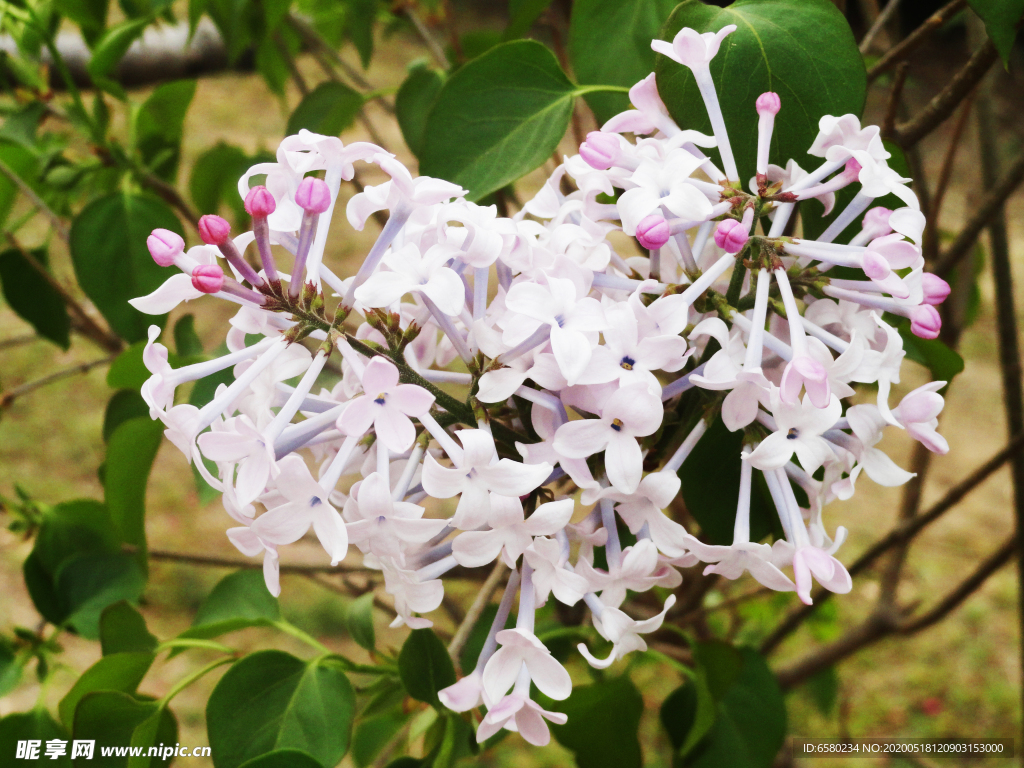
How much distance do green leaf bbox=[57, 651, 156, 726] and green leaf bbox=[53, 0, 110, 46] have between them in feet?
2.13

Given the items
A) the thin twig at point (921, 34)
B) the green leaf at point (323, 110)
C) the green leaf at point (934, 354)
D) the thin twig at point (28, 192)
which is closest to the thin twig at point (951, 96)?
the thin twig at point (921, 34)

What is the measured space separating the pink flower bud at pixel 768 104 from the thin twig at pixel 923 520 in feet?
2.08

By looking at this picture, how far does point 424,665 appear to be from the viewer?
519 mm

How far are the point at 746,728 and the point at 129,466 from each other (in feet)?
1.88

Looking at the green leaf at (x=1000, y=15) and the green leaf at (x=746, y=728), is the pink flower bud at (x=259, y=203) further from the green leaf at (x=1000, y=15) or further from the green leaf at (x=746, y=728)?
the green leaf at (x=746, y=728)

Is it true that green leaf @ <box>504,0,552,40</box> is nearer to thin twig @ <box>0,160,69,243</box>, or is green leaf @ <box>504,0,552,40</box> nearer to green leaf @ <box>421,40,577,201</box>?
green leaf @ <box>421,40,577,201</box>

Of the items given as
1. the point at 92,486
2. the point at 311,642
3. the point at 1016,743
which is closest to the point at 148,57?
the point at 92,486

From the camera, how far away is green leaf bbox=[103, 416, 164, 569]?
63 centimetres

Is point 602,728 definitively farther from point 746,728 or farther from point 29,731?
point 29,731

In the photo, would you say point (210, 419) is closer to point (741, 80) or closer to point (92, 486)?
point (741, 80)

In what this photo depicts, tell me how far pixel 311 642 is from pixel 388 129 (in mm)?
2757

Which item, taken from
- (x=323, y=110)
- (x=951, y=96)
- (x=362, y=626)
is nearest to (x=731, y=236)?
(x=951, y=96)

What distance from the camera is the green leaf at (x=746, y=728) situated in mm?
733

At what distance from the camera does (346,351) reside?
1.31 ft
